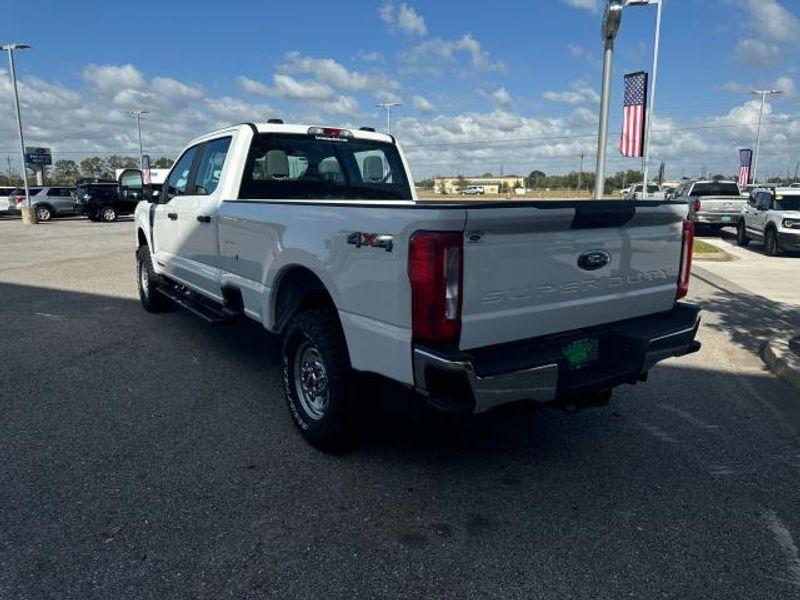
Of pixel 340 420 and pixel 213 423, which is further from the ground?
pixel 340 420

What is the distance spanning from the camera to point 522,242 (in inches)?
117

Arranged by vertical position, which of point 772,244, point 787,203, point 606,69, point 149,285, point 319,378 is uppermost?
point 606,69

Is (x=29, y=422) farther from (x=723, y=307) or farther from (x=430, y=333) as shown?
(x=723, y=307)

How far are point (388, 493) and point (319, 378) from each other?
85cm

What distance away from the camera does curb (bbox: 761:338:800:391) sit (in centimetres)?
520

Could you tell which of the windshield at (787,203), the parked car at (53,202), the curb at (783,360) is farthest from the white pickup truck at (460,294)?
the parked car at (53,202)

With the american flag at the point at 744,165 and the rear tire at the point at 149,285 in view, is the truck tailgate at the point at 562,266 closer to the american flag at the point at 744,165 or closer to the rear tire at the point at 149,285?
the rear tire at the point at 149,285

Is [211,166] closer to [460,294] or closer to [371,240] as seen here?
[371,240]

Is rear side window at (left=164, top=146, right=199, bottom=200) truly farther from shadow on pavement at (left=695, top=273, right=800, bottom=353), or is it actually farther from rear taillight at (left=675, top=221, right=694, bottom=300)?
shadow on pavement at (left=695, top=273, right=800, bottom=353)

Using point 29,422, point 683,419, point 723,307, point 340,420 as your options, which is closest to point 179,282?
point 29,422

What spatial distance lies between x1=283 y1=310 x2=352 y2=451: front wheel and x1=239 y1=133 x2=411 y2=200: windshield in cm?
170

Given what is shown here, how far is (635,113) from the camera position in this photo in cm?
1321

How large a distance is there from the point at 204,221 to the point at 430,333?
3.11m

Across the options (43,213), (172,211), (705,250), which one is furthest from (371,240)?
(43,213)
